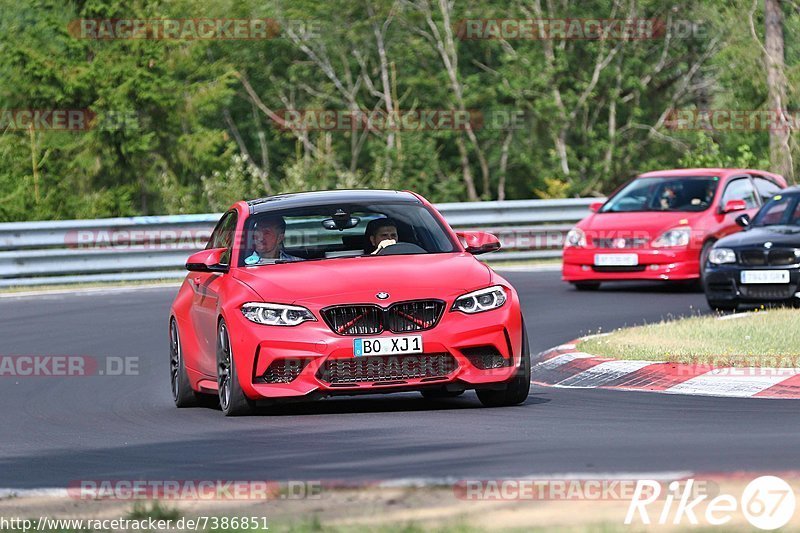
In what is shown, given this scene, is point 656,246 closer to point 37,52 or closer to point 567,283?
point 567,283

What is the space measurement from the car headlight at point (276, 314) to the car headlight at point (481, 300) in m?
0.90

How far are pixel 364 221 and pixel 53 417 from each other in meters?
2.46

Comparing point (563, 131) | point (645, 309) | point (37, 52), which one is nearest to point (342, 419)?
point (645, 309)

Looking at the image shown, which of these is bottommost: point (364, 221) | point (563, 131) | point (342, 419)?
point (563, 131)

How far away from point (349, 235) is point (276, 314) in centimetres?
140

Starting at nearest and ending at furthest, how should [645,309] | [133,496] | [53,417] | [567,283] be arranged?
1. [133,496]
2. [53,417]
3. [645,309]
4. [567,283]

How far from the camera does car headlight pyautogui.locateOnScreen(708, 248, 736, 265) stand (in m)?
18.1

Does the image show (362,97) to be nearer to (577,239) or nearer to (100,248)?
(100,248)

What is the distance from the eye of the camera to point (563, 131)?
1706 inches

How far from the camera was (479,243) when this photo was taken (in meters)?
11.8

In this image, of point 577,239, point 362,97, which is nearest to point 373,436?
point 577,239

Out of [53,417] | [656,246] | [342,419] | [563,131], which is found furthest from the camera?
[563,131]

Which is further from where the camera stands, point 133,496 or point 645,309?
point 645,309

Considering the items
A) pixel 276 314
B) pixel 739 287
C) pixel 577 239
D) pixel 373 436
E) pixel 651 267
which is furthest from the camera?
pixel 577 239
